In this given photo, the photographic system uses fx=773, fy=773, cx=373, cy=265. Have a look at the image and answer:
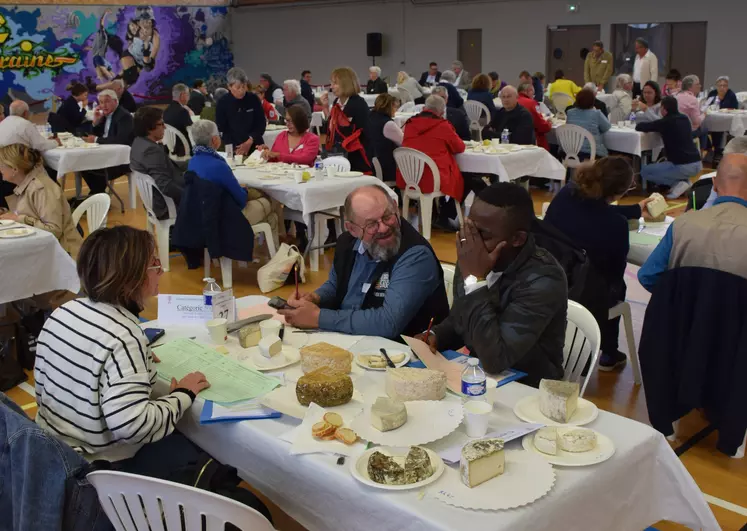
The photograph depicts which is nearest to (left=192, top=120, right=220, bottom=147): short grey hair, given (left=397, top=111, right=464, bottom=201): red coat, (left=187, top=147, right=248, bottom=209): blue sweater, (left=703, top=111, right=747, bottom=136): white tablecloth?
(left=187, top=147, right=248, bottom=209): blue sweater

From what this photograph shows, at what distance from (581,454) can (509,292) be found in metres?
0.68

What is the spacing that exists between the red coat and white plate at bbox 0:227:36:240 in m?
3.48

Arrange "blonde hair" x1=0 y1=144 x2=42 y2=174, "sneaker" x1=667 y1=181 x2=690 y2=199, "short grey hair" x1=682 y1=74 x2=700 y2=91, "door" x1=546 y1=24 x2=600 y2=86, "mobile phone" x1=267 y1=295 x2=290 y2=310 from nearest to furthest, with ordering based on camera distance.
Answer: "mobile phone" x1=267 y1=295 x2=290 y2=310, "blonde hair" x1=0 y1=144 x2=42 y2=174, "sneaker" x1=667 y1=181 x2=690 y2=199, "short grey hair" x1=682 y1=74 x2=700 y2=91, "door" x1=546 y1=24 x2=600 y2=86

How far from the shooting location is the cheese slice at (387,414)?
74.9 inches

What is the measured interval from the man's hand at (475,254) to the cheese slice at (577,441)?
2.22ft

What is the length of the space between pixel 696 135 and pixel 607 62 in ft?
16.3

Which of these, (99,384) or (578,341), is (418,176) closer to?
(578,341)

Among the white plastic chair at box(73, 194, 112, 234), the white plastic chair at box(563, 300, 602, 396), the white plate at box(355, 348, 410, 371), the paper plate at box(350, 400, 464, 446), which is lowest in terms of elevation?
the white plastic chair at box(563, 300, 602, 396)

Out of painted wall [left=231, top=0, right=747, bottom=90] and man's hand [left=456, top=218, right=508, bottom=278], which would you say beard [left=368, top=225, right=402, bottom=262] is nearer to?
man's hand [left=456, top=218, right=508, bottom=278]

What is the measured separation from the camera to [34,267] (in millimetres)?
4168

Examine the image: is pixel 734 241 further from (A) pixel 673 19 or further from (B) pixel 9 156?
(A) pixel 673 19

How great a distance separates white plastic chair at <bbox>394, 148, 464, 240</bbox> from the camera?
21.9ft

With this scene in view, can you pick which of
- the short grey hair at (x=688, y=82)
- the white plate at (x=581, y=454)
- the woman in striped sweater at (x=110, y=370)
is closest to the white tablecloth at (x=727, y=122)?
the short grey hair at (x=688, y=82)

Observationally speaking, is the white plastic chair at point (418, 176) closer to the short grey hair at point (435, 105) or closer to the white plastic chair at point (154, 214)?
the short grey hair at point (435, 105)
